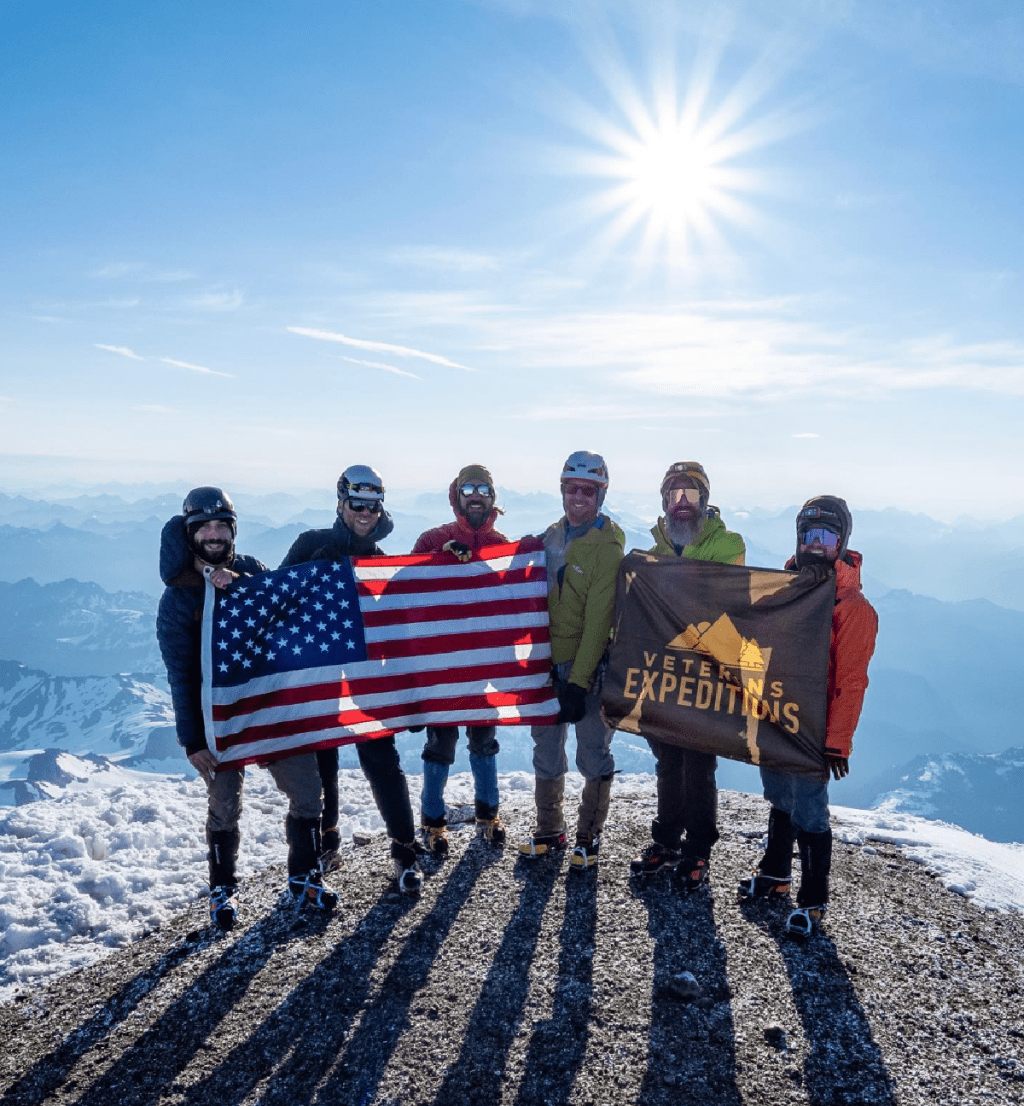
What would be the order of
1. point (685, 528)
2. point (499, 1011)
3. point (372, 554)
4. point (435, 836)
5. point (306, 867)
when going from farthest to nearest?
point (435, 836) < point (372, 554) < point (685, 528) < point (306, 867) < point (499, 1011)

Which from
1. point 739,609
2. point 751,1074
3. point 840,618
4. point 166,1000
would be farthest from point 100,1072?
point 840,618

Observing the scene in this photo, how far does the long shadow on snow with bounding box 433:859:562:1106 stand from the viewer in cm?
515

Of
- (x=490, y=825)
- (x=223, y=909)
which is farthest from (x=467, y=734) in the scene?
(x=223, y=909)

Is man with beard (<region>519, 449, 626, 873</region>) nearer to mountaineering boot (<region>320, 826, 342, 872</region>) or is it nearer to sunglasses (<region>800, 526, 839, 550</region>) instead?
sunglasses (<region>800, 526, 839, 550</region>)

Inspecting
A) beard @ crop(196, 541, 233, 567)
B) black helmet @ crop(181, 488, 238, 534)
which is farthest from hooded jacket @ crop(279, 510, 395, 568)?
black helmet @ crop(181, 488, 238, 534)

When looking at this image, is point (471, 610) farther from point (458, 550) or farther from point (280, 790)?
point (280, 790)

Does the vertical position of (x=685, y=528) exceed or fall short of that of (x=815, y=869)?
it exceeds it

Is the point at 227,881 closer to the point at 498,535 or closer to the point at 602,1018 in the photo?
the point at 602,1018

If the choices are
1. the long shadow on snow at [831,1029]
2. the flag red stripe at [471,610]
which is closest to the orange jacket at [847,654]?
the long shadow on snow at [831,1029]

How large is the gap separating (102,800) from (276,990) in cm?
842

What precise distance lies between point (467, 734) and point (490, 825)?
1400mm

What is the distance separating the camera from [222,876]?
7.64m

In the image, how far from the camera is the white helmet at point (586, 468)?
26.2ft

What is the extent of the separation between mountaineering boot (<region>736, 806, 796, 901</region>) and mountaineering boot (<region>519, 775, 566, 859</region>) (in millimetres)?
2459
